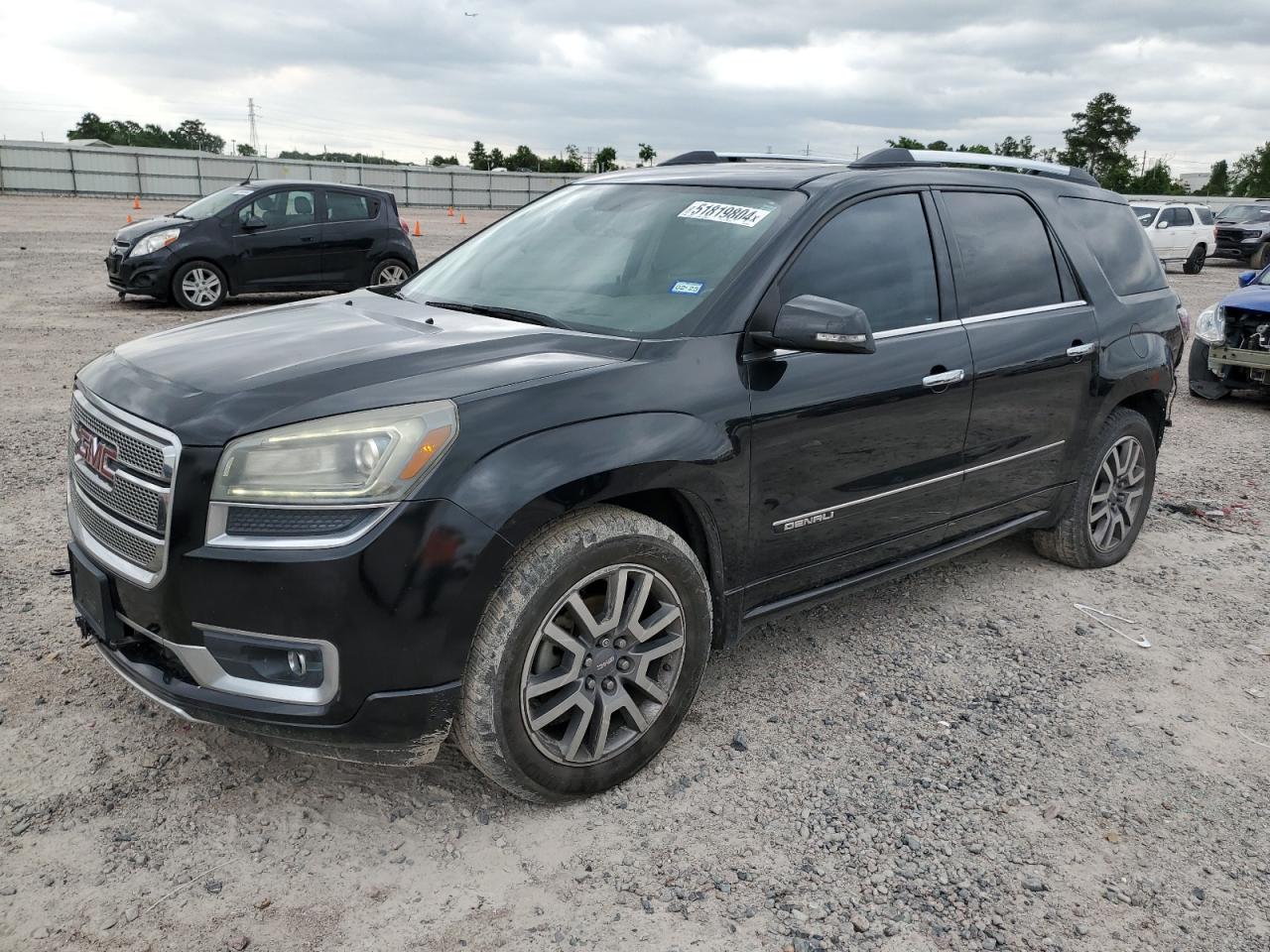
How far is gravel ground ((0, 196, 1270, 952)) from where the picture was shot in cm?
254

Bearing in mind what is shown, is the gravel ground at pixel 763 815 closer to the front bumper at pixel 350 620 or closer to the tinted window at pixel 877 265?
the front bumper at pixel 350 620

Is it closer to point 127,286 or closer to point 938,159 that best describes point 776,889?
point 938,159

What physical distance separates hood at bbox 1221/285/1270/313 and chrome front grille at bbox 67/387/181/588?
955 cm

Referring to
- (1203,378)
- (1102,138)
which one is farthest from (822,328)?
(1102,138)

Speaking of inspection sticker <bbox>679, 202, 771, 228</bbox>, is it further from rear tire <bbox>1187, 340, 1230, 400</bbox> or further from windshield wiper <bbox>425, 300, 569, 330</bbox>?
rear tire <bbox>1187, 340, 1230, 400</bbox>

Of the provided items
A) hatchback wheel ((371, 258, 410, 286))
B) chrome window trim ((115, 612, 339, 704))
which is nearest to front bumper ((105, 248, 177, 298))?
hatchback wheel ((371, 258, 410, 286))

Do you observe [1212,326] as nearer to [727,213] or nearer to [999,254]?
[999,254]

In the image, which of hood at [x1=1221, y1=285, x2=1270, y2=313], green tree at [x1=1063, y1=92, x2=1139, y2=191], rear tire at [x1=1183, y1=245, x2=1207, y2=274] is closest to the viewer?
hood at [x1=1221, y1=285, x2=1270, y2=313]

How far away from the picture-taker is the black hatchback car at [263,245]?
1243 cm

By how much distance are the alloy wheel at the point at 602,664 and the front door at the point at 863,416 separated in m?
0.44

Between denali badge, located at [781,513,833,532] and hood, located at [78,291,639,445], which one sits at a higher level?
hood, located at [78,291,639,445]

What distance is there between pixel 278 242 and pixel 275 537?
38.1ft

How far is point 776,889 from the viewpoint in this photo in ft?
8.76

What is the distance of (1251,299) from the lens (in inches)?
370
